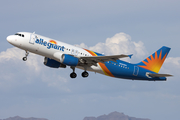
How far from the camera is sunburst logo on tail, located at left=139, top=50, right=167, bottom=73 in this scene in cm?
5850

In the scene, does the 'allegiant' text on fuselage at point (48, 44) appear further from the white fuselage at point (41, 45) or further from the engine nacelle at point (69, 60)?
the engine nacelle at point (69, 60)

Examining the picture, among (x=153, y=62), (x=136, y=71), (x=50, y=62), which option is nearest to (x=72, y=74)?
(x=50, y=62)

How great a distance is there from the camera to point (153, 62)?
59250 millimetres

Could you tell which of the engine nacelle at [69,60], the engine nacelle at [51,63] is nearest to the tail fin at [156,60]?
the engine nacelle at [69,60]

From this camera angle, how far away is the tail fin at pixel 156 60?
58.5 meters

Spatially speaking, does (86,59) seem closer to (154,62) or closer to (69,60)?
(69,60)

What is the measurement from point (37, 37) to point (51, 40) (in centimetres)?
236

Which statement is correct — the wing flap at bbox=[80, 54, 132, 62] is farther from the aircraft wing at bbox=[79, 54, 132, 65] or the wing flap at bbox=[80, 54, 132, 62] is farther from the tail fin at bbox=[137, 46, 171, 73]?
the tail fin at bbox=[137, 46, 171, 73]

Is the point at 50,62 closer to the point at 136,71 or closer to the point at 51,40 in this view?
the point at 51,40

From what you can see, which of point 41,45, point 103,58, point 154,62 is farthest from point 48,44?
point 154,62

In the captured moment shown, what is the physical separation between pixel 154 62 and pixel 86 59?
17.0 meters

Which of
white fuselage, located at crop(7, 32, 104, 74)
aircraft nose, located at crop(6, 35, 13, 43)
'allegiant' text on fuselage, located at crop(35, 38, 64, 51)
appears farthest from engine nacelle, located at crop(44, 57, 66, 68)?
aircraft nose, located at crop(6, 35, 13, 43)

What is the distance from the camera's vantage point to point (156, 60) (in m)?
59.7

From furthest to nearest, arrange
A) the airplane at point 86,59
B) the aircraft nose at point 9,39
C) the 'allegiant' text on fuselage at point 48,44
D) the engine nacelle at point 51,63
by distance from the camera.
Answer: the engine nacelle at point 51,63 < the 'allegiant' text on fuselage at point 48,44 < the airplane at point 86,59 < the aircraft nose at point 9,39
